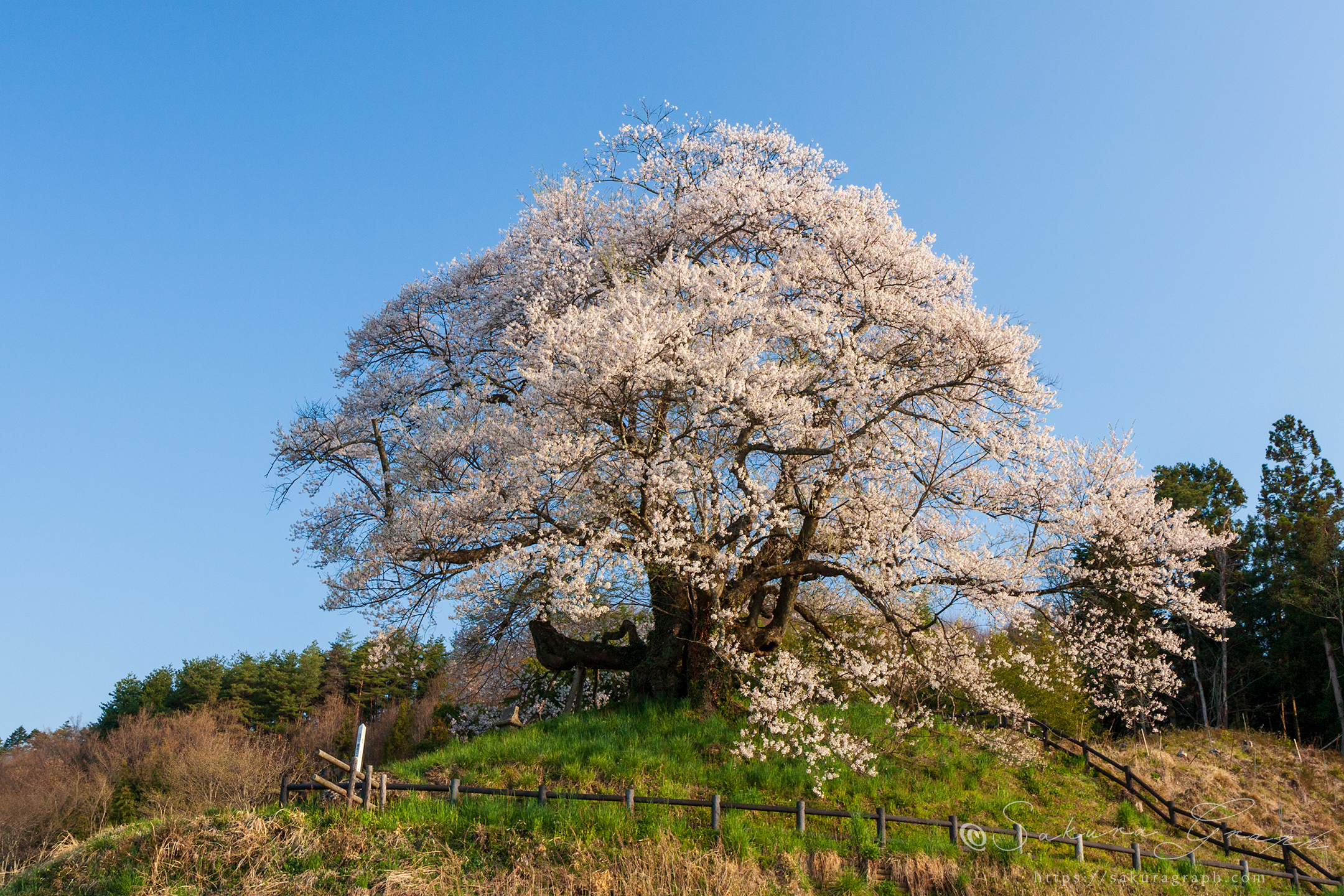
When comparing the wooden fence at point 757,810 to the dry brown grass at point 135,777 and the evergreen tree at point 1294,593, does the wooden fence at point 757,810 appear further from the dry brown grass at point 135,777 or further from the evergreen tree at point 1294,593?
the evergreen tree at point 1294,593

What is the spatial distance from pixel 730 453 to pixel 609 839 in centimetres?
650

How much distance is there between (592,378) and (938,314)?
6321 mm

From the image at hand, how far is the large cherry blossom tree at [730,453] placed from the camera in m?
13.2

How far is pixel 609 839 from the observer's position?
1014 cm

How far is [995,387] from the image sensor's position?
48.0 ft

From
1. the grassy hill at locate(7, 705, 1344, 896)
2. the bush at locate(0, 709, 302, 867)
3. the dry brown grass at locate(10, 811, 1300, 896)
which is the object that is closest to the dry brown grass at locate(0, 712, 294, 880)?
the bush at locate(0, 709, 302, 867)

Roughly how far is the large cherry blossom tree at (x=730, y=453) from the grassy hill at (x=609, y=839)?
1.20 metres

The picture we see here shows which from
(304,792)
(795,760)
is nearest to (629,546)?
(795,760)

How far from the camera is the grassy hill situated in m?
9.41

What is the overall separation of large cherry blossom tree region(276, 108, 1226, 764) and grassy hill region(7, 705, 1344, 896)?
120 cm

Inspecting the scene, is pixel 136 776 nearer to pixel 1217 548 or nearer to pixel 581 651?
pixel 581 651

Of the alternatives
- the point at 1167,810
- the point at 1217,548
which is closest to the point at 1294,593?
the point at 1217,548

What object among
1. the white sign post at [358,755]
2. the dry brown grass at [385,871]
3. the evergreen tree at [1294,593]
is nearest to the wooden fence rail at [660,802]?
the white sign post at [358,755]

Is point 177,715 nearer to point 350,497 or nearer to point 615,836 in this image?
point 350,497
